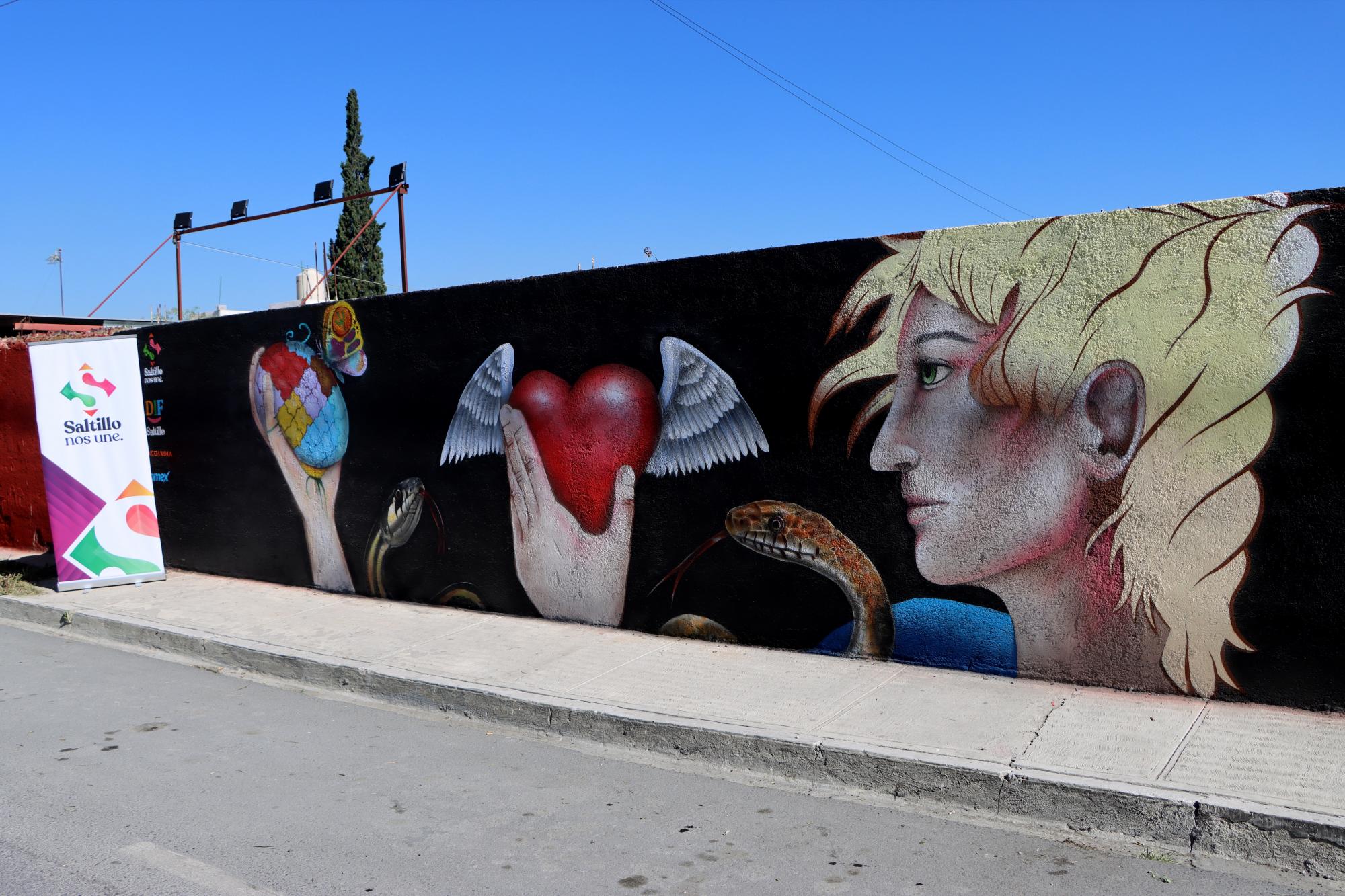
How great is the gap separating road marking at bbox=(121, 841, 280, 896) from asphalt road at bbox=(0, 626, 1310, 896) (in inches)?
0.4

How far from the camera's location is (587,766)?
557 centimetres

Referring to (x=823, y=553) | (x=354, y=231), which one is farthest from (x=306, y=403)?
(x=354, y=231)

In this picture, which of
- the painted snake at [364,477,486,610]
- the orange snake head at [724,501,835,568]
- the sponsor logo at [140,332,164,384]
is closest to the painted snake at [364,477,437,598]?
the painted snake at [364,477,486,610]

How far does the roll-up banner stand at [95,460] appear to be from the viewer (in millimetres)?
10234

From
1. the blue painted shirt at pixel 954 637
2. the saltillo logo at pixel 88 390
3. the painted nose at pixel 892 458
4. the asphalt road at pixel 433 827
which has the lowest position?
the asphalt road at pixel 433 827

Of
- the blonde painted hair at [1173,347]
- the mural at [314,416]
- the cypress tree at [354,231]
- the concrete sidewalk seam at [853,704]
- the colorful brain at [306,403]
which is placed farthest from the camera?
the cypress tree at [354,231]

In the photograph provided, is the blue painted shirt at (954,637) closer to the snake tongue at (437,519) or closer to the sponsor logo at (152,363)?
the snake tongue at (437,519)

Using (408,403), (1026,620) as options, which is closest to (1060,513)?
(1026,620)

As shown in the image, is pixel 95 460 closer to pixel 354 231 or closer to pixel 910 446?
pixel 910 446

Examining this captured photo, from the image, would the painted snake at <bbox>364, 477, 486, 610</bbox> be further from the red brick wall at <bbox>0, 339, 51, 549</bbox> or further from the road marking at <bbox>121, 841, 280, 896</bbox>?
the red brick wall at <bbox>0, 339, 51, 549</bbox>

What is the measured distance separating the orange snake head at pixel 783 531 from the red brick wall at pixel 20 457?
A: 947 centimetres

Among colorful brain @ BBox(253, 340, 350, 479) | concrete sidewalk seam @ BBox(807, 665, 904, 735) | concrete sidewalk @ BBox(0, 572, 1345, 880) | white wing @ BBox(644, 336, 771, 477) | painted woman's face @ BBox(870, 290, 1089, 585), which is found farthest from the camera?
colorful brain @ BBox(253, 340, 350, 479)

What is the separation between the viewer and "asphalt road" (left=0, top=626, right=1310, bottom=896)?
4129 millimetres

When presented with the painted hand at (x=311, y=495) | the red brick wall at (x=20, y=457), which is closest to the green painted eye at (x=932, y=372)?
the painted hand at (x=311, y=495)
